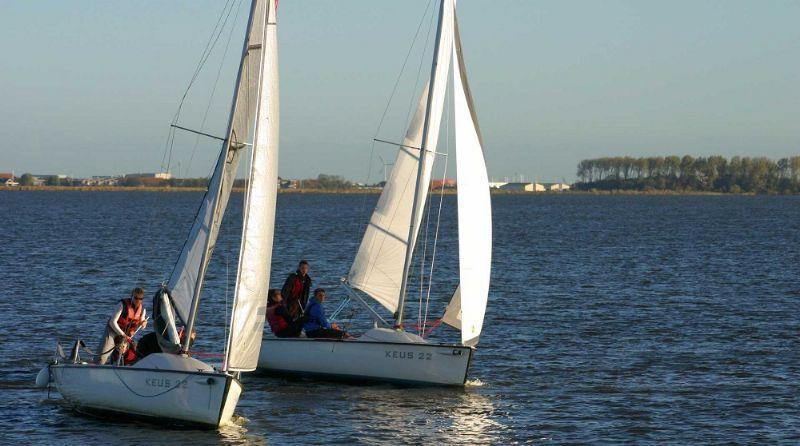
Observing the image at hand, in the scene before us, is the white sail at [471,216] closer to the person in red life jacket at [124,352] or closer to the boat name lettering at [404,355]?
the boat name lettering at [404,355]

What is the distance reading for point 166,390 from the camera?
686 inches

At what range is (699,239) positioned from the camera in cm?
7625

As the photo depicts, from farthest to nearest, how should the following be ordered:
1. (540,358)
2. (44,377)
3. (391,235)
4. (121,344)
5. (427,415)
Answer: (540,358) → (391,235) → (427,415) → (44,377) → (121,344)

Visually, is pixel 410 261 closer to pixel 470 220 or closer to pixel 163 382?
pixel 470 220

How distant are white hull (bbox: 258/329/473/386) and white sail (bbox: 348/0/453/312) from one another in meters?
1.52

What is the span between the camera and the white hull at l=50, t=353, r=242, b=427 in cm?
1727

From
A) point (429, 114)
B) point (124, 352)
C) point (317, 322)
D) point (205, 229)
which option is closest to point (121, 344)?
point (124, 352)

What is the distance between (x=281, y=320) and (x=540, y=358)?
6.33 m

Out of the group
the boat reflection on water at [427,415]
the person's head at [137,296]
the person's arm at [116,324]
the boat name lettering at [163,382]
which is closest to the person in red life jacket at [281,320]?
the boat reflection on water at [427,415]

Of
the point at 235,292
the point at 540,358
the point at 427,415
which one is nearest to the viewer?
the point at 235,292

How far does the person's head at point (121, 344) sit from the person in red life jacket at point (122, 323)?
5cm

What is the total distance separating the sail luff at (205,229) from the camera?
17641mm

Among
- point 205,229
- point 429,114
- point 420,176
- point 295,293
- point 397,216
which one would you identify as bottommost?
point 295,293

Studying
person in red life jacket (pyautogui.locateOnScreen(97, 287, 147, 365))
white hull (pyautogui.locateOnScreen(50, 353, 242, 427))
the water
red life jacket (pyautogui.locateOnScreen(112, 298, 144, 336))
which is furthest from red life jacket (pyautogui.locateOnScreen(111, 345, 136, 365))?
the water
